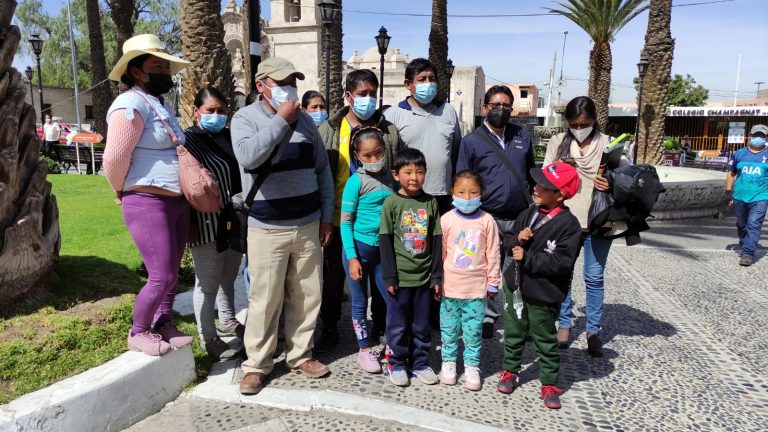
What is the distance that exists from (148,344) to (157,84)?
1.58 meters

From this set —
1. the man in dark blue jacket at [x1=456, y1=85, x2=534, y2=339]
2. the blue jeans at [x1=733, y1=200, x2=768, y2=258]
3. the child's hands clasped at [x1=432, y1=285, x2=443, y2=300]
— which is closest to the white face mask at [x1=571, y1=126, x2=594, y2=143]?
the man in dark blue jacket at [x1=456, y1=85, x2=534, y2=339]

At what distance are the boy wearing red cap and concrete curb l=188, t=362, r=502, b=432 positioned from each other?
61 centimetres

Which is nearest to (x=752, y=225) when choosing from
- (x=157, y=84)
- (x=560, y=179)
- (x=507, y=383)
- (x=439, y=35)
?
(x=560, y=179)

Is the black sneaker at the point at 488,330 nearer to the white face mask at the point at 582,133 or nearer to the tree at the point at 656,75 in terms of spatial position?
the white face mask at the point at 582,133

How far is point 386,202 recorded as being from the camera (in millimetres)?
3424

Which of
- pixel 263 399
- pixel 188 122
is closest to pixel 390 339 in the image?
pixel 263 399

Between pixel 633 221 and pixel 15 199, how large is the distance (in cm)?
433

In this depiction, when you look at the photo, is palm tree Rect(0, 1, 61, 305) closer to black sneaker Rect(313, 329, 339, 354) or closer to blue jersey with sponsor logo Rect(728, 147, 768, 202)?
black sneaker Rect(313, 329, 339, 354)

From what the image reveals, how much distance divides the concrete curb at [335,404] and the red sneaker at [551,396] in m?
0.50

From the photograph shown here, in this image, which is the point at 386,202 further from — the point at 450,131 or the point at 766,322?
the point at 766,322

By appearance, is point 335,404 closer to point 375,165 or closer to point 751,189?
point 375,165

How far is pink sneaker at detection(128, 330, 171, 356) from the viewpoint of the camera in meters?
3.11

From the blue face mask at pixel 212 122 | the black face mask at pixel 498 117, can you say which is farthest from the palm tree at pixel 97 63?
the black face mask at pixel 498 117

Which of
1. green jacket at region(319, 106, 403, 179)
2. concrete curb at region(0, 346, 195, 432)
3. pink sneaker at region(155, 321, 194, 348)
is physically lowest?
concrete curb at region(0, 346, 195, 432)
